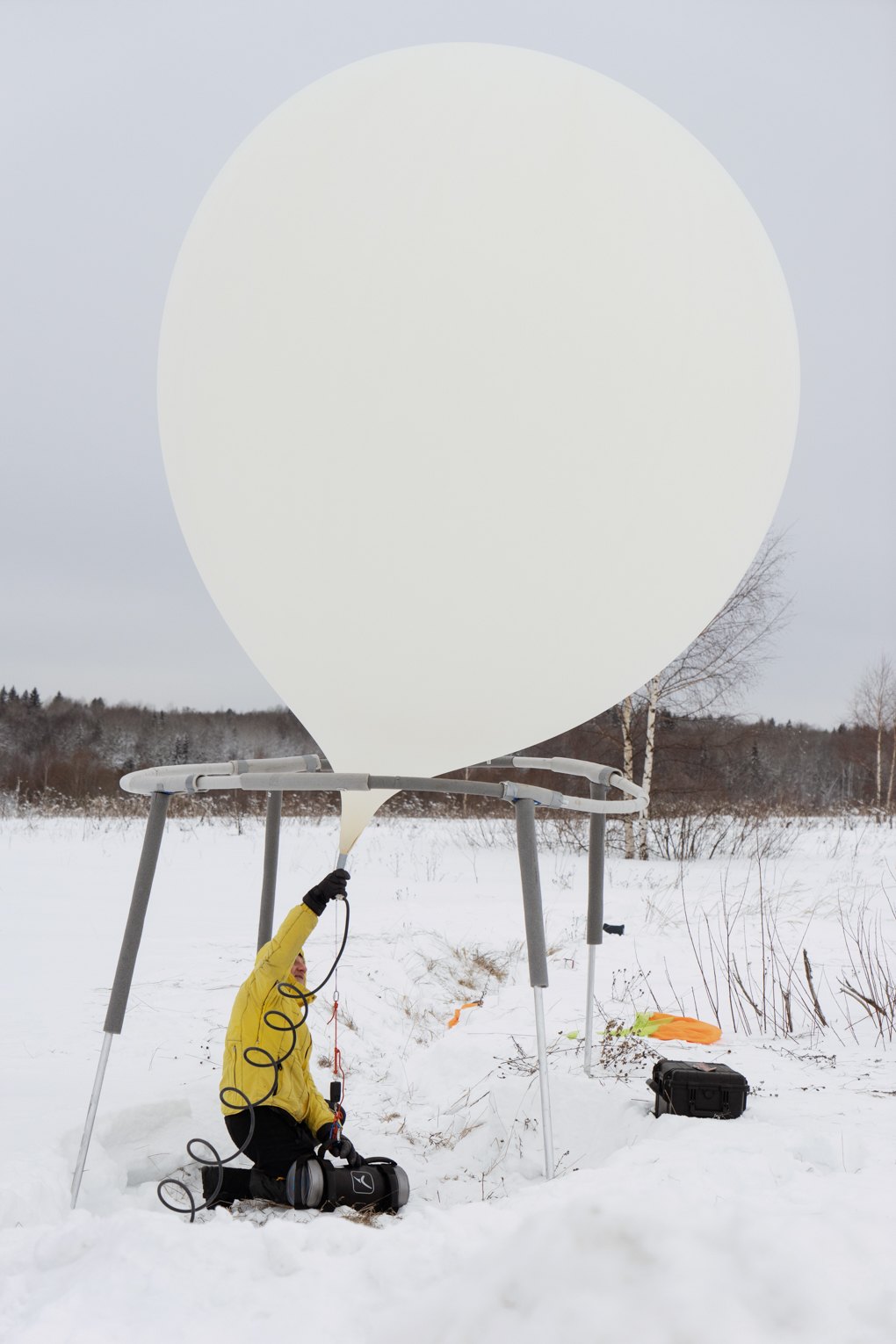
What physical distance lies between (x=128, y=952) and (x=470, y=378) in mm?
2016

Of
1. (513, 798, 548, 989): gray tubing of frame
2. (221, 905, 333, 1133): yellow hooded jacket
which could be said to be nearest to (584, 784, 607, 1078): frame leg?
Result: (513, 798, 548, 989): gray tubing of frame

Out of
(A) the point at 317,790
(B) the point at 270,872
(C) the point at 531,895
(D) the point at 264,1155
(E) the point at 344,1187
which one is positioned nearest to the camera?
(A) the point at 317,790

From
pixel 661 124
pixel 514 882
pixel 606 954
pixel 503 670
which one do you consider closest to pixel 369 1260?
pixel 503 670

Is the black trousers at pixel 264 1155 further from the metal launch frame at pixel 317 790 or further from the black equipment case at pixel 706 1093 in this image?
the black equipment case at pixel 706 1093

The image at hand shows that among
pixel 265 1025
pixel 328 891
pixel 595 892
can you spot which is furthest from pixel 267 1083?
pixel 595 892

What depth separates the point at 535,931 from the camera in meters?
2.84

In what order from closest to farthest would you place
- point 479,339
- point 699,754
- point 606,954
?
1. point 479,339
2. point 606,954
3. point 699,754

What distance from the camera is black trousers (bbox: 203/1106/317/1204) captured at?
304cm

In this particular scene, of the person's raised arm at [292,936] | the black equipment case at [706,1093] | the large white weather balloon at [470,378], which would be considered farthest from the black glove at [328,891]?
the black equipment case at [706,1093]

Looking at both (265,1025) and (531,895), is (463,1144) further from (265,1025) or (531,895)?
(531,895)

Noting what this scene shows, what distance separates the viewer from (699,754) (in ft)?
44.7

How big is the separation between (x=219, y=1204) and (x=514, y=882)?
25.8 feet

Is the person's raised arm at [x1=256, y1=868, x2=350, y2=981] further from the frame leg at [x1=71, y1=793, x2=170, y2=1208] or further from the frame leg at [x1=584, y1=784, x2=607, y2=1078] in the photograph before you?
the frame leg at [x1=584, y1=784, x2=607, y2=1078]

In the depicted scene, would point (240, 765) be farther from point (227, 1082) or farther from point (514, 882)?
point (514, 882)
